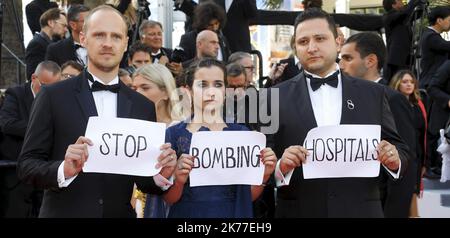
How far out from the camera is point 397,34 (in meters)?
10.8

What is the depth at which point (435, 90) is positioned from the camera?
9453 mm

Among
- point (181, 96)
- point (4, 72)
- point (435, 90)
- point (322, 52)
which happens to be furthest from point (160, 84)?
point (4, 72)

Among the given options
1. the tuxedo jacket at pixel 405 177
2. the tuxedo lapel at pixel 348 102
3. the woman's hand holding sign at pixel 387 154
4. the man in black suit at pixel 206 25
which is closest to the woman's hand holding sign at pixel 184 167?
the tuxedo lapel at pixel 348 102

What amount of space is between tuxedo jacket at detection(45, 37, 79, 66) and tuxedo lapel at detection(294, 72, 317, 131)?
4418 millimetres

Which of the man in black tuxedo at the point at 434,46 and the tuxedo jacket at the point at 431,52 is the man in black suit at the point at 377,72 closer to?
the man in black tuxedo at the point at 434,46

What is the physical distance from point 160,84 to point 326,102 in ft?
7.23

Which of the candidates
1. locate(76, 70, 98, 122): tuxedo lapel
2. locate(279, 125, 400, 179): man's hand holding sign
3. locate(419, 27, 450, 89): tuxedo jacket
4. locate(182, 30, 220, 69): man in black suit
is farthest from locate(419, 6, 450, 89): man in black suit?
locate(76, 70, 98, 122): tuxedo lapel

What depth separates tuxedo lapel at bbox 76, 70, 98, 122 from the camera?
4.14 m

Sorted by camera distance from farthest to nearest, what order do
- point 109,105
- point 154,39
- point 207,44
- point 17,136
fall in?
point 154,39
point 207,44
point 17,136
point 109,105

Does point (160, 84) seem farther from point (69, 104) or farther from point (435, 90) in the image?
point (435, 90)

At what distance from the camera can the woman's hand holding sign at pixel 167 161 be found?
412cm

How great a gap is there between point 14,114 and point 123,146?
376 cm

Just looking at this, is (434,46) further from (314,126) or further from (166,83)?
(314,126)

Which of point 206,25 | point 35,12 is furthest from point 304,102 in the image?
point 35,12
